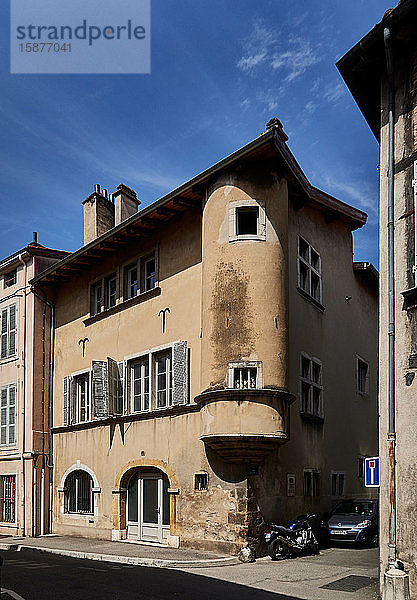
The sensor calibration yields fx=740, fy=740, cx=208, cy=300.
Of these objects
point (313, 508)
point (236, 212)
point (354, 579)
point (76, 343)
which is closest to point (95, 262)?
point (76, 343)

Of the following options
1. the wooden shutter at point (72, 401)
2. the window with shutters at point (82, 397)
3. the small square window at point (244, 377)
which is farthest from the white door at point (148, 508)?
the small square window at point (244, 377)

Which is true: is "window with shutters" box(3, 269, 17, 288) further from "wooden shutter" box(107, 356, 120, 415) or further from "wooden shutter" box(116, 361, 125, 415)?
"wooden shutter" box(116, 361, 125, 415)

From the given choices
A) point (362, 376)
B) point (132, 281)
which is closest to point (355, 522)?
point (362, 376)

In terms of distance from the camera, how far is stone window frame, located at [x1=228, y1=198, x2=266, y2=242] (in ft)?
56.0

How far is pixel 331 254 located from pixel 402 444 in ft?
41.3

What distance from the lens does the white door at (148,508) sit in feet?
61.5

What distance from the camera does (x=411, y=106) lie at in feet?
37.1

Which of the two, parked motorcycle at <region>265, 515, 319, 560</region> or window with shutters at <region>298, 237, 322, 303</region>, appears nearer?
parked motorcycle at <region>265, 515, 319, 560</region>

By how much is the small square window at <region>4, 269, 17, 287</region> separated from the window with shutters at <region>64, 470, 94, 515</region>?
7044 millimetres

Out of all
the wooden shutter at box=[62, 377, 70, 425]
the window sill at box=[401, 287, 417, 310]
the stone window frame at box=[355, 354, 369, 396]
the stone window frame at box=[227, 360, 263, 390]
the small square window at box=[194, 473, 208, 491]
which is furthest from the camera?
the stone window frame at box=[355, 354, 369, 396]

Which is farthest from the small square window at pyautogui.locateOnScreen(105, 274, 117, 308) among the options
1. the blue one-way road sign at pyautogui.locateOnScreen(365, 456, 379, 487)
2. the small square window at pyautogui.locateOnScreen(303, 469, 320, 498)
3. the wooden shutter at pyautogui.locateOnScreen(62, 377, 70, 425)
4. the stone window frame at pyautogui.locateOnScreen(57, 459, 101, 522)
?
the blue one-way road sign at pyautogui.locateOnScreen(365, 456, 379, 487)

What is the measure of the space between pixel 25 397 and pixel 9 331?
2.56 meters

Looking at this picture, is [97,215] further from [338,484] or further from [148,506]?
[338,484]

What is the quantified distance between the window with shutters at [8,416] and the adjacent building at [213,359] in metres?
1.60
